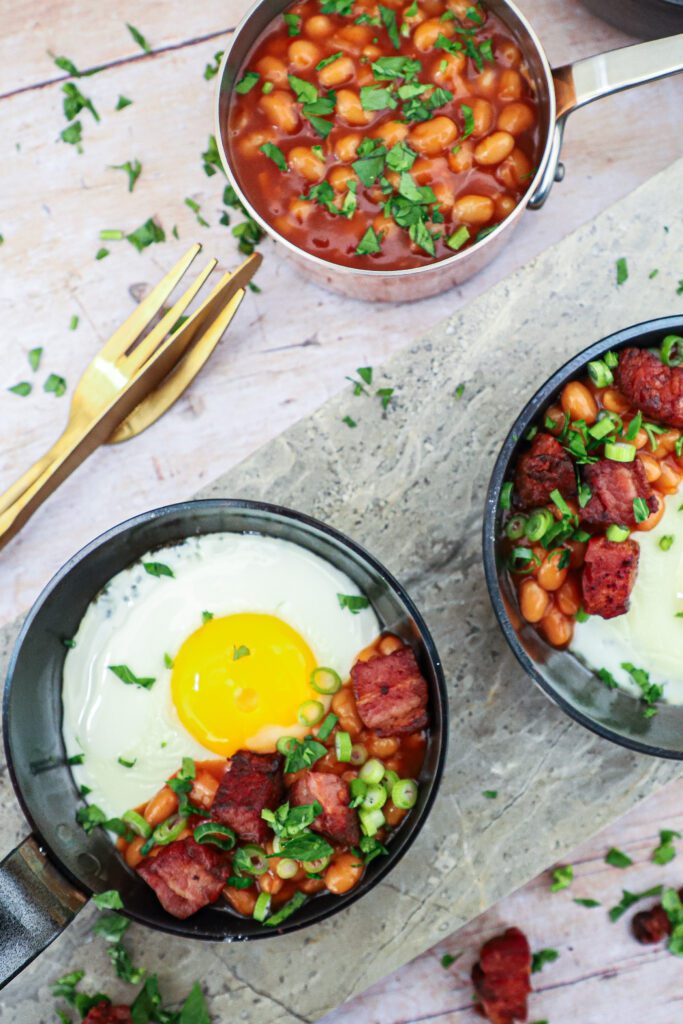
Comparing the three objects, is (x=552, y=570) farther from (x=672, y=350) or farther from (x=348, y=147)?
(x=348, y=147)

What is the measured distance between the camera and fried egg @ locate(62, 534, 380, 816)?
2908mm

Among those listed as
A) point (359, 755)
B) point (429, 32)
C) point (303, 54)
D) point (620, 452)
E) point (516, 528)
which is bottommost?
point (359, 755)

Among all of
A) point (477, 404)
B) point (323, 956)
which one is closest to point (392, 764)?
point (323, 956)

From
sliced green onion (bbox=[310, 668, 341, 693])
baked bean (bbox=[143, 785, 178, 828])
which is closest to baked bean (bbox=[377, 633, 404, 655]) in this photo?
sliced green onion (bbox=[310, 668, 341, 693])

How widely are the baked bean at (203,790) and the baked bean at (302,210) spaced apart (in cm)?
172

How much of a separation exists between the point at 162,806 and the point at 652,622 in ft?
5.13

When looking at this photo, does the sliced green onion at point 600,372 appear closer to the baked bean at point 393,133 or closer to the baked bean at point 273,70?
the baked bean at point 393,133

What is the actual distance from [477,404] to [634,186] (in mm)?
952

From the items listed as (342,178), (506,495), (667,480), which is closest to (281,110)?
(342,178)

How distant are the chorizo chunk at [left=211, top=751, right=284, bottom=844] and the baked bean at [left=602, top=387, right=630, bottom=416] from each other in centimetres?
145

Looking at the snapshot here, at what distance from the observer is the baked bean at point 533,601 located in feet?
9.32

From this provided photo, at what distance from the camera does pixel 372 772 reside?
9.29 feet

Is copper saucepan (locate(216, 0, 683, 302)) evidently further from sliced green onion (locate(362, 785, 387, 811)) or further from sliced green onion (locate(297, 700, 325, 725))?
sliced green onion (locate(362, 785, 387, 811))

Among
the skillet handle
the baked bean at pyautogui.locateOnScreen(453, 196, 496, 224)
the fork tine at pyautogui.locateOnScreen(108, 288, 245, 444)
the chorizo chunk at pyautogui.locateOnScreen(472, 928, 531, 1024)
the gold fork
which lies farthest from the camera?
the chorizo chunk at pyautogui.locateOnScreen(472, 928, 531, 1024)
